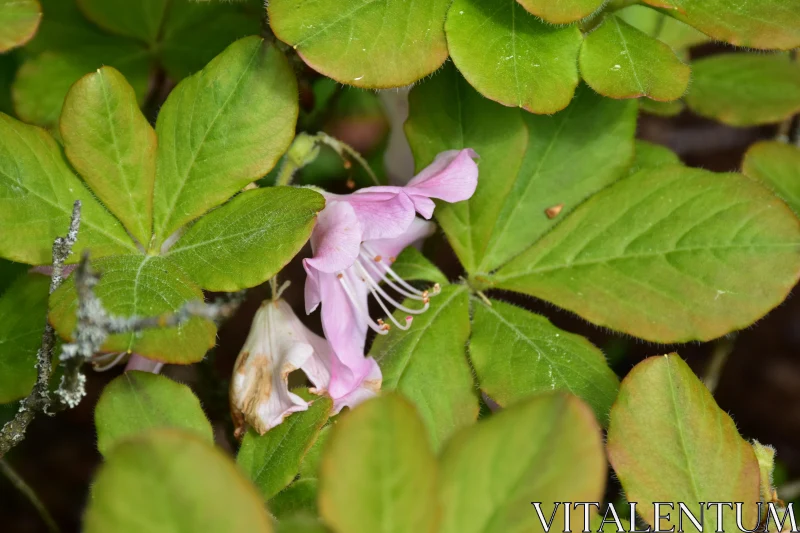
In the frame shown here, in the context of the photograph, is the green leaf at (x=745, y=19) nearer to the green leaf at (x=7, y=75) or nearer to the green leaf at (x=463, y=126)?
the green leaf at (x=463, y=126)

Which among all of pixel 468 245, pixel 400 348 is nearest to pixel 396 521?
pixel 400 348

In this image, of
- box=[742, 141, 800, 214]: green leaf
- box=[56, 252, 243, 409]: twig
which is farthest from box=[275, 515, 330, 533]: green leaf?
box=[742, 141, 800, 214]: green leaf

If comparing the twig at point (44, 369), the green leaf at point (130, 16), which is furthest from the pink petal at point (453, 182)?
the green leaf at point (130, 16)

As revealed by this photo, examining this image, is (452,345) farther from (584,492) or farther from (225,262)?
(584,492)

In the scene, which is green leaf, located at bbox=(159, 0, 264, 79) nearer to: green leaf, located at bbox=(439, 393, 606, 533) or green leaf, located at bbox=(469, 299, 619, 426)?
green leaf, located at bbox=(469, 299, 619, 426)

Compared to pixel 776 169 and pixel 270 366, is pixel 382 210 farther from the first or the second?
pixel 776 169

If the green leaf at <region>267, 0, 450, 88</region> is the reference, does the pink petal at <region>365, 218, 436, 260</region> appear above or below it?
below
